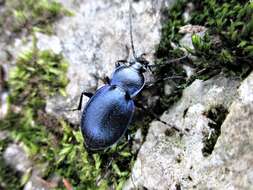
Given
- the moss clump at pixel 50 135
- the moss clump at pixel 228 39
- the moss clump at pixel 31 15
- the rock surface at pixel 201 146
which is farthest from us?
the moss clump at pixel 31 15

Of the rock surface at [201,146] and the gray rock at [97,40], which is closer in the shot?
the rock surface at [201,146]

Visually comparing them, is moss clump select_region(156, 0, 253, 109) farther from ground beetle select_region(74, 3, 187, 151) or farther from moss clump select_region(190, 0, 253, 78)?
ground beetle select_region(74, 3, 187, 151)

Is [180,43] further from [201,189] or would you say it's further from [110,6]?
[201,189]

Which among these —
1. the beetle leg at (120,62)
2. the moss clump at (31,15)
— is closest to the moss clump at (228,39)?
the beetle leg at (120,62)

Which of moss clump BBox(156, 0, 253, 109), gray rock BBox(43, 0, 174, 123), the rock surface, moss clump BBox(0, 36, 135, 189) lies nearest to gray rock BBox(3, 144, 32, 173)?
moss clump BBox(0, 36, 135, 189)

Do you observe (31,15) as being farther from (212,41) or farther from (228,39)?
(228,39)

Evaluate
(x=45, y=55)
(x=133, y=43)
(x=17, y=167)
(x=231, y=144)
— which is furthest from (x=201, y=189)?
(x=45, y=55)

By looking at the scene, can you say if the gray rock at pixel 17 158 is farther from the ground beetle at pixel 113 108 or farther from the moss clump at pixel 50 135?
the ground beetle at pixel 113 108
